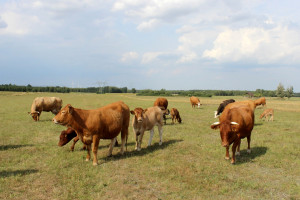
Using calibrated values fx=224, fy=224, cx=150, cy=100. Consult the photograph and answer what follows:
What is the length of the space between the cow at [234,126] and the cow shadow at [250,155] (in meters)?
0.25

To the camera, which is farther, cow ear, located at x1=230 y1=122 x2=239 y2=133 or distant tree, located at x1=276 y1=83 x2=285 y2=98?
distant tree, located at x1=276 y1=83 x2=285 y2=98

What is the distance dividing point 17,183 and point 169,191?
4.37 meters

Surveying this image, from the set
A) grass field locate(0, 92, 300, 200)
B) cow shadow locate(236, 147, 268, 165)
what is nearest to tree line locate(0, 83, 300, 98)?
cow shadow locate(236, 147, 268, 165)

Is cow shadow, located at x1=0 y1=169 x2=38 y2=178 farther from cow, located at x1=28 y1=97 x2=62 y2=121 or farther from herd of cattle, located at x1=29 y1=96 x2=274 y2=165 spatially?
cow, located at x1=28 y1=97 x2=62 y2=121

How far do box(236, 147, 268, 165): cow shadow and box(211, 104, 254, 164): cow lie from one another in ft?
0.81

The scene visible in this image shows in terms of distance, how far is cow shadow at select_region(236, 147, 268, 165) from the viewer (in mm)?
8648

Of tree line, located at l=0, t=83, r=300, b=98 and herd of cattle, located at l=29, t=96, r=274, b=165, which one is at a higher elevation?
tree line, located at l=0, t=83, r=300, b=98

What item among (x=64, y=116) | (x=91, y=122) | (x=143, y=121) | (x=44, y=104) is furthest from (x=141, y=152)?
(x=44, y=104)

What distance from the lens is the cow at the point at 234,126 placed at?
776 centimetres

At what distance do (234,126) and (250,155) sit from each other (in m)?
2.32

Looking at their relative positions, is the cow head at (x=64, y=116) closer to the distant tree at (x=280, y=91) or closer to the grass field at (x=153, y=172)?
the grass field at (x=153, y=172)

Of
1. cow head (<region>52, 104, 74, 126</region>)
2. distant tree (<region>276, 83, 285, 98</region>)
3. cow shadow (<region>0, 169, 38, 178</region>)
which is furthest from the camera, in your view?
distant tree (<region>276, 83, 285, 98</region>)

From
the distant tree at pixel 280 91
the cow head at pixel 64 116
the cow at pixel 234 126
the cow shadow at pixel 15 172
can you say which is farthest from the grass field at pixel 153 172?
the distant tree at pixel 280 91

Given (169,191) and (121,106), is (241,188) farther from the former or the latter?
(121,106)
